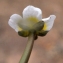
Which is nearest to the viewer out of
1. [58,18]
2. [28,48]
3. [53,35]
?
[28,48]

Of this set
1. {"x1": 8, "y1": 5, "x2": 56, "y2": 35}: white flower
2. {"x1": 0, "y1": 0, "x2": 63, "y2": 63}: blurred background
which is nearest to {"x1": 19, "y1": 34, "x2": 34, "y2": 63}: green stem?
{"x1": 8, "y1": 5, "x2": 56, "y2": 35}: white flower

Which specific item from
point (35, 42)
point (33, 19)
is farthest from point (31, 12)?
point (35, 42)

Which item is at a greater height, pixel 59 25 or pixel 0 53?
pixel 59 25

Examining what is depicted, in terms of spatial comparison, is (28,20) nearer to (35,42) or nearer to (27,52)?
(27,52)

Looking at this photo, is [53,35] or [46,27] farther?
[53,35]

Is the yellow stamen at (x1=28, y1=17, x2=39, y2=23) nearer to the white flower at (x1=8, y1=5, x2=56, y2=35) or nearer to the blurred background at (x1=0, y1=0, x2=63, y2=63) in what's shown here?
the white flower at (x1=8, y1=5, x2=56, y2=35)

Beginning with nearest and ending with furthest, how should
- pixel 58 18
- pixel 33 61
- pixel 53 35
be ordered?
pixel 33 61
pixel 53 35
pixel 58 18

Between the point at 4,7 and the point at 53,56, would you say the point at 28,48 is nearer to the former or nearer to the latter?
the point at 53,56

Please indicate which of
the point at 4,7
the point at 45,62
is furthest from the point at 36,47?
the point at 4,7

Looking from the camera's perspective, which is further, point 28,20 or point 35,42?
point 35,42
